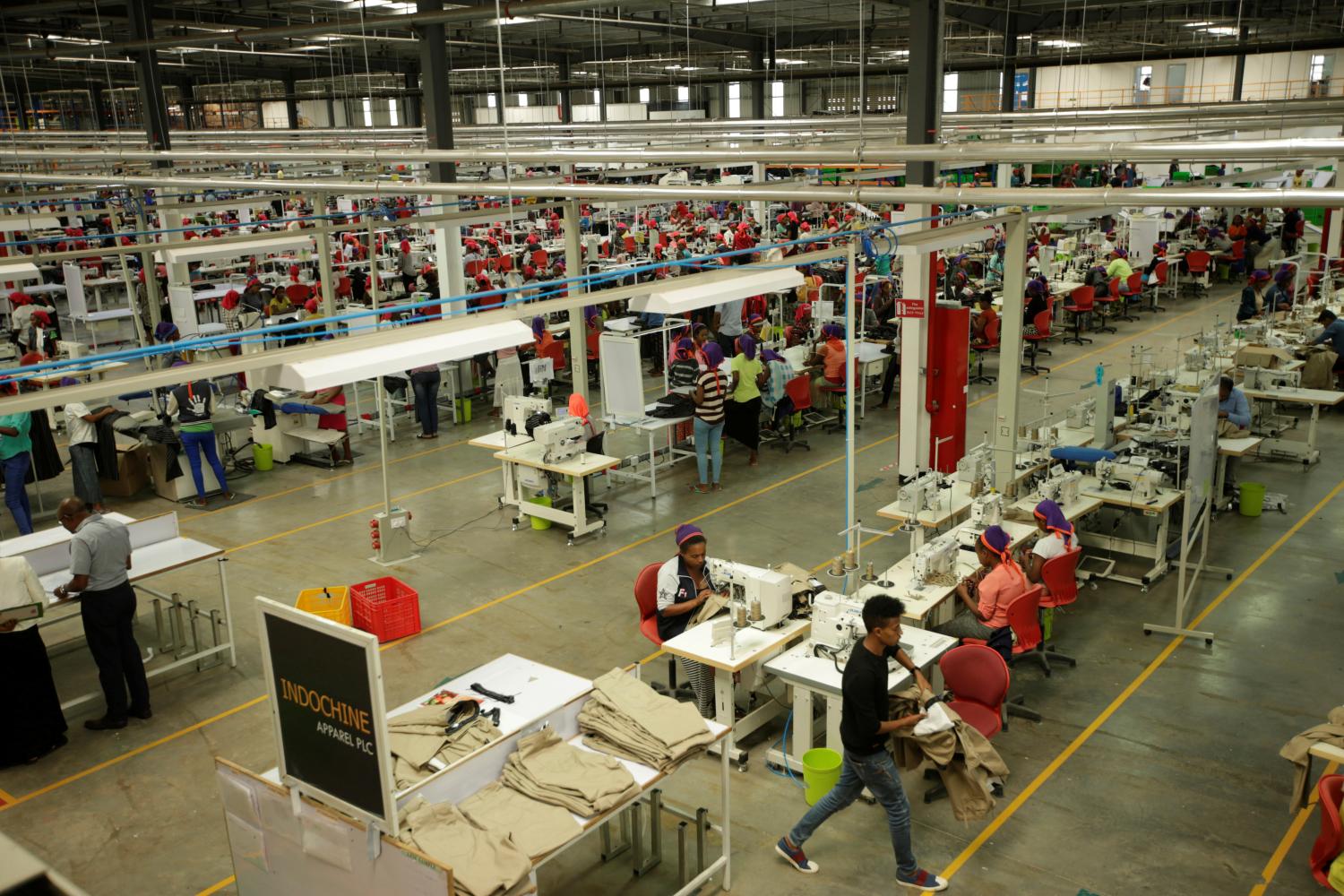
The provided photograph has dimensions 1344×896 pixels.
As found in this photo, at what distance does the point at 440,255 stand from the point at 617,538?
6.08 meters

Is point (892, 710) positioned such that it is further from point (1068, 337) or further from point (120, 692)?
point (1068, 337)

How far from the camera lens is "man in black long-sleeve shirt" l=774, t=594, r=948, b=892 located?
4863 mm

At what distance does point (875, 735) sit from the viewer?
194 inches

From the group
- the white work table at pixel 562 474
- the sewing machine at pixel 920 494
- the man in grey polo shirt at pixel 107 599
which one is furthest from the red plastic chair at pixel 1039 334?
the man in grey polo shirt at pixel 107 599

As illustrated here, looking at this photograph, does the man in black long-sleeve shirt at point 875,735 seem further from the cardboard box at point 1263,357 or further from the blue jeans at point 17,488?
the cardboard box at point 1263,357

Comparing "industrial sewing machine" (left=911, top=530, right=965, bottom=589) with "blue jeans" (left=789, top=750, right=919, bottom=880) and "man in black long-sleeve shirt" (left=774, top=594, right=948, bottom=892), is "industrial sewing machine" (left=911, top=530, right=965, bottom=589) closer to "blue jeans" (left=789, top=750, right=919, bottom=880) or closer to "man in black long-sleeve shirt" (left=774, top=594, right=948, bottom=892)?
"man in black long-sleeve shirt" (left=774, top=594, right=948, bottom=892)

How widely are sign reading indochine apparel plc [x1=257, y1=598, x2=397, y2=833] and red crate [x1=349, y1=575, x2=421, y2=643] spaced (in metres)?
3.81

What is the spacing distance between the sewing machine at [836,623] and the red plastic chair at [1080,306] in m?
12.4

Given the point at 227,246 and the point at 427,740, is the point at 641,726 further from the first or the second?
the point at 227,246

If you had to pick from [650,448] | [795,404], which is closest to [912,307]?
[795,404]

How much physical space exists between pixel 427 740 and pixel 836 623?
246 cm

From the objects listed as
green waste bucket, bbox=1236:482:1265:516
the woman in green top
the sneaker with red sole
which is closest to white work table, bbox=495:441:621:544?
the woman in green top

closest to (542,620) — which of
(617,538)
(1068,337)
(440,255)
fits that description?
(617,538)

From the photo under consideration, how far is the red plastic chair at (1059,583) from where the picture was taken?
727cm
